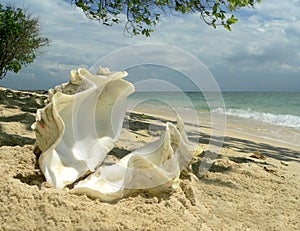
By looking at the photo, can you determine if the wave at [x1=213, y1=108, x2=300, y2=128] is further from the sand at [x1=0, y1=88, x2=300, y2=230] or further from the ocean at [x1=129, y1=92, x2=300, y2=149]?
the sand at [x1=0, y1=88, x2=300, y2=230]

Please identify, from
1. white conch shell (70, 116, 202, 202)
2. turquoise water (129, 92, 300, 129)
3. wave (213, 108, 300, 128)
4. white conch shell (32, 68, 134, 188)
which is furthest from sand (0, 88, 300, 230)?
wave (213, 108, 300, 128)

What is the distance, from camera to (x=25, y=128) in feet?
13.1

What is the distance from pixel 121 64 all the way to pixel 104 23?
515 centimetres

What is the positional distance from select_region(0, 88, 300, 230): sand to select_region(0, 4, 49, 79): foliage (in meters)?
14.4

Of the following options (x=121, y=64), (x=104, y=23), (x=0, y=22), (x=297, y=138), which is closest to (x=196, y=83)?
(x=121, y=64)

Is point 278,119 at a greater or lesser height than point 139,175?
lesser

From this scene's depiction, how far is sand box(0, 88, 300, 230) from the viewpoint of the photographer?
1.60 metres

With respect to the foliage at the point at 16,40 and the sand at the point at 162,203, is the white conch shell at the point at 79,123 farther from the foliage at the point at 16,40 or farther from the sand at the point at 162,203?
the foliage at the point at 16,40

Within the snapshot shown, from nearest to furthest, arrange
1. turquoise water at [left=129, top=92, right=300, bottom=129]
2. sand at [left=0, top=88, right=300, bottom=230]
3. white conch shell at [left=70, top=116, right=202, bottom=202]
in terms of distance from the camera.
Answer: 1. sand at [left=0, top=88, right=300, bottom=230]
2. white conch shell at [left=70, top=116, right=202, bottom=202]
3. turquoise water at [left=129, top=92, right=300, bottom=129]

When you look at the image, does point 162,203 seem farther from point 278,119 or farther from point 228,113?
point 228,113

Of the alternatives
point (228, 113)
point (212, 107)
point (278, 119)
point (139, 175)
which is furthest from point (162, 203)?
point (228, 113)

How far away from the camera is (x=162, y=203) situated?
1.92 metres

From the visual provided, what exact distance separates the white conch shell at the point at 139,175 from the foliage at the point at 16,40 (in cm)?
1558

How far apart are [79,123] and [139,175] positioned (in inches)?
20.5
